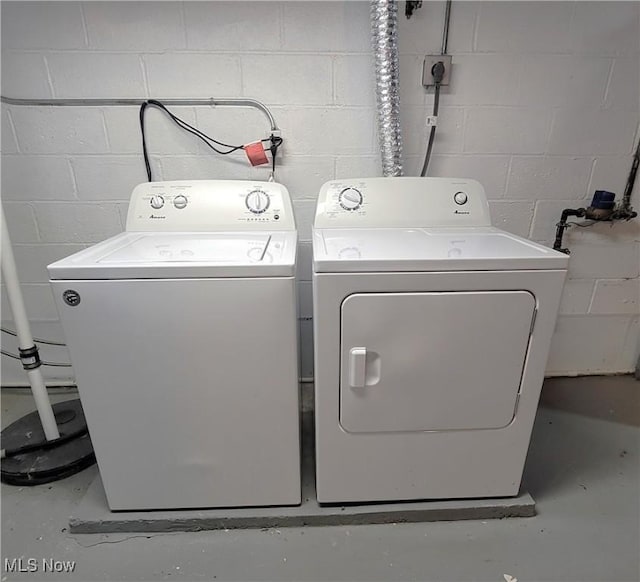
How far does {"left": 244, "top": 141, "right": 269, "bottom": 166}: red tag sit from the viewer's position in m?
1.48

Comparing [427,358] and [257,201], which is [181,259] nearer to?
[257,201]

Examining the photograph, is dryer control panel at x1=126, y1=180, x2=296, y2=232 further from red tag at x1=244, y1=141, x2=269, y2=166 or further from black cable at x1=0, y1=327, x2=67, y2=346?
black cable at x1=0, y1=327, x2=67, y2=346

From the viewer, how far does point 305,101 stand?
1480 millimetres

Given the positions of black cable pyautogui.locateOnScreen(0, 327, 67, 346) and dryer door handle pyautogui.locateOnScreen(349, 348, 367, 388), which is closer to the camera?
dryer door handle pyautogui.locateOnScreen(349, 348, 367, 388)

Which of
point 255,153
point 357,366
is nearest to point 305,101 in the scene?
point 255,153

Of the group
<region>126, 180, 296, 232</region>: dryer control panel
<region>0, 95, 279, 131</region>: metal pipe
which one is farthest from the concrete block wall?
<region>126, 180, 296, 232</region>: dryer control panel

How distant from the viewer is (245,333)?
96 centimetres

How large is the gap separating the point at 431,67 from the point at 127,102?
1.20 metres

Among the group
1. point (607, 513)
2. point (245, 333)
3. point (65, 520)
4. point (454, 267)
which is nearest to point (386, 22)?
point (454, 267)

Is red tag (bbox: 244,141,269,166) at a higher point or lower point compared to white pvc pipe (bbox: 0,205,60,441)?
higher

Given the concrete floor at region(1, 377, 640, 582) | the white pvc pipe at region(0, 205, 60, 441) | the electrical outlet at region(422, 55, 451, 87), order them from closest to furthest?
the concrete floor at region(1, 377, 640, 582), the white pvc pipe at region(0, 205, 60, 441), the electrical outlet at region(422, 55, 451, 87)

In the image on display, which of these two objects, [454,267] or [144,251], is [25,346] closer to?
[144,251]

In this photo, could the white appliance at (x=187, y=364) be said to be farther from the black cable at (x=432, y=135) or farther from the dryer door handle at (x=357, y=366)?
the black cable at (x=432, y=135)

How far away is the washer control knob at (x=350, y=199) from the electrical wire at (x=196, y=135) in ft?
1.23
